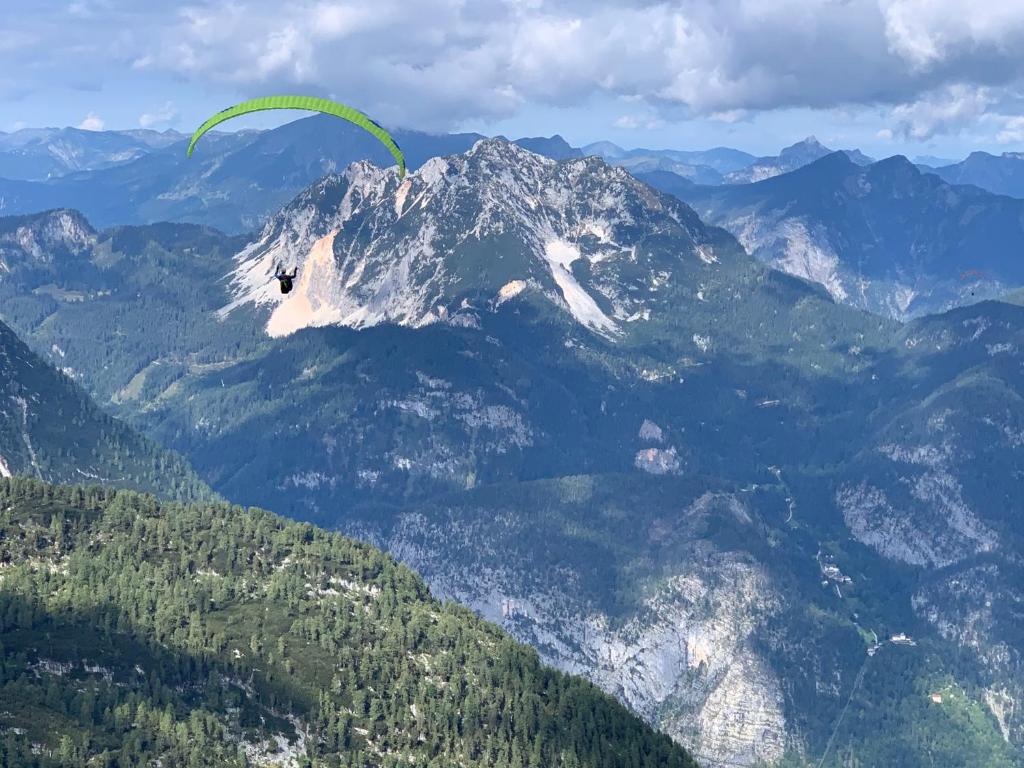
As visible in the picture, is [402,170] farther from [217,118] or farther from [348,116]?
[217,118]

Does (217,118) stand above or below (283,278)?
above

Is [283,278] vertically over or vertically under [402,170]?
under

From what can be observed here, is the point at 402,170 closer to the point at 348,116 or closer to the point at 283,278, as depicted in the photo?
the point at 348,116

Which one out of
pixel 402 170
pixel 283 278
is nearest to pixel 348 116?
pixel 402 170
